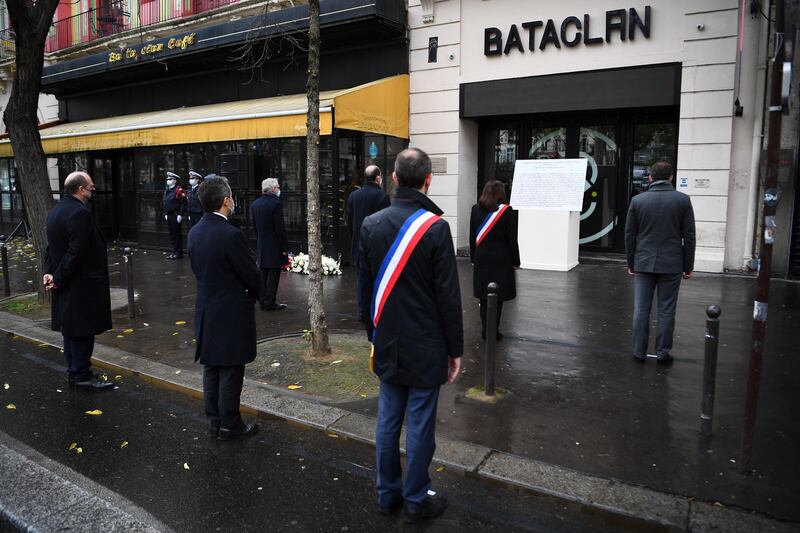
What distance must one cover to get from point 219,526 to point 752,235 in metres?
10.2

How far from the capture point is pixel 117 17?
61.9 feet

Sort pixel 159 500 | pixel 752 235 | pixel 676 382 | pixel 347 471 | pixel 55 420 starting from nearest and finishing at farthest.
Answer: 1. pixel 159 500
2. pixel 347 471
3. pixel 55 420
4. pixel 676 382
5. pixel 752 235

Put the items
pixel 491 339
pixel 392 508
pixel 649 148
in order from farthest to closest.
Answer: pixel 649 148 < pixel 491 339 < pixel 392 508

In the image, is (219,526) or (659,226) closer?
(219,526)

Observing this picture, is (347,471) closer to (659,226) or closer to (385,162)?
(659,226)

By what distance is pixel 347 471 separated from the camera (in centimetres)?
392

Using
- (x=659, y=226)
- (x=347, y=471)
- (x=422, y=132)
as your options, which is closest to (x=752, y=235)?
(x=659, y=226)

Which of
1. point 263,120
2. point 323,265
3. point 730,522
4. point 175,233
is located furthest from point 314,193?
point 175,233

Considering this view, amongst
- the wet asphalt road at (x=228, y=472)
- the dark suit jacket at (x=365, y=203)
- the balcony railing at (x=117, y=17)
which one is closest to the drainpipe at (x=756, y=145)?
the dark suit jacket at (x=365, y=203)

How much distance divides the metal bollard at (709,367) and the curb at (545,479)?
0.94 meters

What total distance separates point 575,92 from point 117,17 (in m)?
14.6

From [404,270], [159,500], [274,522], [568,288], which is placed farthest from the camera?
[568,288]

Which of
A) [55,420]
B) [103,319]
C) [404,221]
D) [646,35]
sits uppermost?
[646,35]

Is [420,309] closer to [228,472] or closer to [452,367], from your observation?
[452,367]
